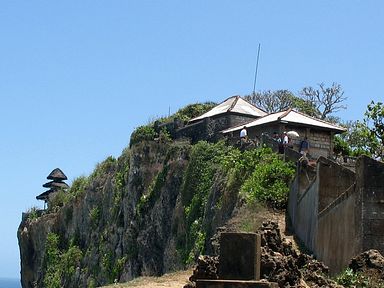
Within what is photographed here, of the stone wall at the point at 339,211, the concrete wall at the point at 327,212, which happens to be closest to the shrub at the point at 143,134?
the concrete wall at the point at 327,212

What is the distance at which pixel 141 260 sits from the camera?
40.3 meters

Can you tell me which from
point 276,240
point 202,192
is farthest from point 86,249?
point 276,240

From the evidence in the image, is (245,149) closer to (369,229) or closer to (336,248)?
(336,248)

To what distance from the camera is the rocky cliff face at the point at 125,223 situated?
3662 centimetres

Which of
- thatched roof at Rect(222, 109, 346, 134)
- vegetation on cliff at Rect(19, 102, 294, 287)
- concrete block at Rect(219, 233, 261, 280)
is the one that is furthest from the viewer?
thatched roof at Rect(222, 109, 346, 134)

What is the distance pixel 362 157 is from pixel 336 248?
10.3ft

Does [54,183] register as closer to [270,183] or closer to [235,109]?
[235,109]

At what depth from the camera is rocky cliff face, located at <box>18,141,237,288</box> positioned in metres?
36.6

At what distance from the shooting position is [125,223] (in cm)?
4334

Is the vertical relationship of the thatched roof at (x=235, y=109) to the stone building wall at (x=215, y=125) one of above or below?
above

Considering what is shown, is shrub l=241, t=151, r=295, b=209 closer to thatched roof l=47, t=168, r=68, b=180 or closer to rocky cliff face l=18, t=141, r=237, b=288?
rocky cliff face l=18, t=141, r=237, b=288

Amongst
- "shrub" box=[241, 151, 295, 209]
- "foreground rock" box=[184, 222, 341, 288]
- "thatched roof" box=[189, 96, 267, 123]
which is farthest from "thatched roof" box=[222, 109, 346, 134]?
"foreground rock" box=[184, 222, 341, 288]

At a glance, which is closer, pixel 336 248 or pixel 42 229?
pixel 336 248

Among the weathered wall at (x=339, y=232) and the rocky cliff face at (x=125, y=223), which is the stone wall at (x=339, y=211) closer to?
the weathered wall at (x=339, y=232)
